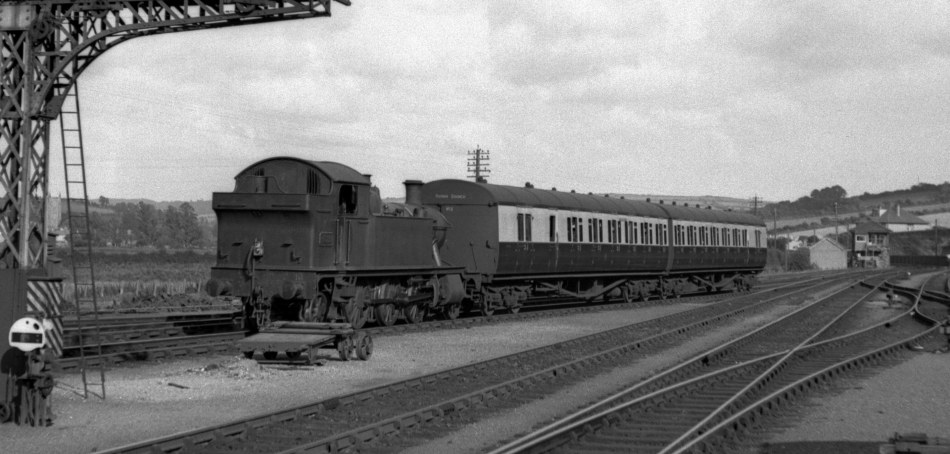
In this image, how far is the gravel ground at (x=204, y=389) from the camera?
9.90m

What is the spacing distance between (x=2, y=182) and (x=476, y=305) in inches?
620

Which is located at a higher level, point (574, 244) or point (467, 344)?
point (574, 244)

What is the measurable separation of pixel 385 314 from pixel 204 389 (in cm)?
818

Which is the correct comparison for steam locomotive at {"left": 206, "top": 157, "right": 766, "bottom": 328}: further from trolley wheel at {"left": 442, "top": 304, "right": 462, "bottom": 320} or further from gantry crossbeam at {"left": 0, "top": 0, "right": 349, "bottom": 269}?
gantry crossbeam at {"left": 0, "top": 0, "right": 349, "bottom": 269}

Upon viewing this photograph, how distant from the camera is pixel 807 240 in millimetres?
148875

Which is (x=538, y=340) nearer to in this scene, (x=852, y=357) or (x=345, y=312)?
(x=345, y=312)

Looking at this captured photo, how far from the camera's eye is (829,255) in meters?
116

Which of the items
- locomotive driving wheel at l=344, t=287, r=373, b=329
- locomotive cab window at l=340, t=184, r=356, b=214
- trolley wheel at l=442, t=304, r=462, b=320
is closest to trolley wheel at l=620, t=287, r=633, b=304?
trolley wheel at l=442, t=304, r=462, b=320

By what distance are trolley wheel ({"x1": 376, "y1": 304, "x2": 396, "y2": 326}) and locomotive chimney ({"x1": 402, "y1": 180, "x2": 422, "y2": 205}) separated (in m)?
3.89

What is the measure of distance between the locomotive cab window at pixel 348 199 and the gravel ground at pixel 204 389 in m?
2.81

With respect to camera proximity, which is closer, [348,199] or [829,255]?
[348,199]

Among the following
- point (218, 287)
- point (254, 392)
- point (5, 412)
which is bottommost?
point (254, 392)

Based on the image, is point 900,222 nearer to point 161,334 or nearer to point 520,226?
point 520,226

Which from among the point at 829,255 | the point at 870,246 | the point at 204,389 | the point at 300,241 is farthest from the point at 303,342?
the point at 870,246
